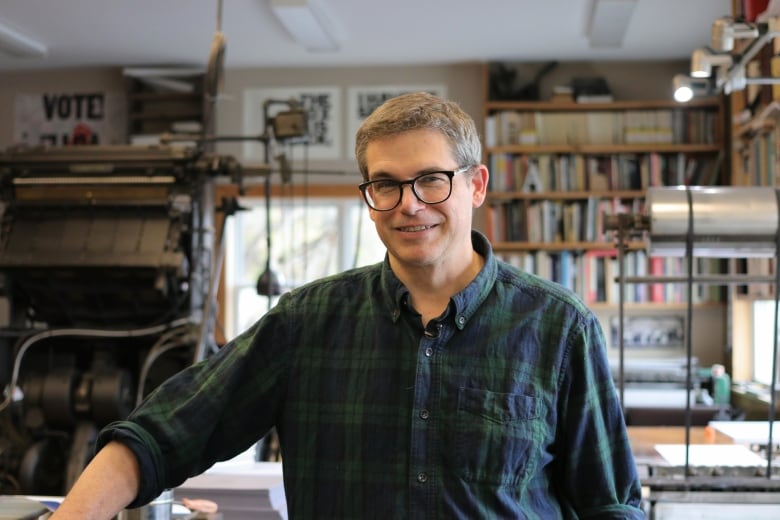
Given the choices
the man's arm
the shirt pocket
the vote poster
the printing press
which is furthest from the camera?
the vote poster

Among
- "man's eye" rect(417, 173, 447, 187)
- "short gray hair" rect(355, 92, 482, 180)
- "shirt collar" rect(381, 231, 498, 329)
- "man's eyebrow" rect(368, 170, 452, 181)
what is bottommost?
"shirt collar" rect(381, 231, 498, 329)

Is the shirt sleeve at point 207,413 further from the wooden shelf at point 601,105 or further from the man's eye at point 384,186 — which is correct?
the wooden shelf at point 601,105

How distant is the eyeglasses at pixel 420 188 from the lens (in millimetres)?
1156

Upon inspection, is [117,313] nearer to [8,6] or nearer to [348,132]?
[8,6]

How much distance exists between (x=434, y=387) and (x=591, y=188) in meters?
4.93

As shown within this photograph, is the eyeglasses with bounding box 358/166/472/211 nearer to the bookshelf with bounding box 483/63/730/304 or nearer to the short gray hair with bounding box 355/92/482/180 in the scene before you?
the short gray hair with bounding box 355/92/482/180

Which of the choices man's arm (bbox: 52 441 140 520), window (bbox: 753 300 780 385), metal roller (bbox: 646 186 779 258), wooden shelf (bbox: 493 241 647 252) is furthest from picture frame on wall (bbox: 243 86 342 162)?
man's arm (bbox: 52 441 140 520)

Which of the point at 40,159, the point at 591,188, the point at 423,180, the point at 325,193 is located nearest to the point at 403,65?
the point at 325,193

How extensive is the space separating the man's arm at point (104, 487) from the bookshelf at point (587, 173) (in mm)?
4888

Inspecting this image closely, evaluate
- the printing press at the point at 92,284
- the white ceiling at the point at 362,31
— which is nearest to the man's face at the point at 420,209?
the printing press at the point at 92,284

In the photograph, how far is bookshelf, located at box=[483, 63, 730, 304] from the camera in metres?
5.80

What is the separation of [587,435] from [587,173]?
491cm

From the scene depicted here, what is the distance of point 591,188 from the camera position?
19.3ft

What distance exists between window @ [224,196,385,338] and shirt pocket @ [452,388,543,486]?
16.9 feet
